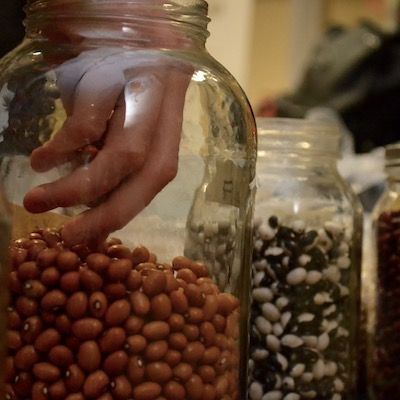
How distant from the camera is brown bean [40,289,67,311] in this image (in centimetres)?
38

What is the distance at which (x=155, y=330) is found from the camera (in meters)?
0.39

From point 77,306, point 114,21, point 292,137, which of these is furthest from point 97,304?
point 292,137

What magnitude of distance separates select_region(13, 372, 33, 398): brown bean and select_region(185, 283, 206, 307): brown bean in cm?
9

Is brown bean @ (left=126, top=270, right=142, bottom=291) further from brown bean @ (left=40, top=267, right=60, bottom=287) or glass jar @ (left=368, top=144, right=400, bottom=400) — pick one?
glass jar @ (left=368, top=144, right=400, bottom=400)

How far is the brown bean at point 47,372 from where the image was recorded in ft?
1.24

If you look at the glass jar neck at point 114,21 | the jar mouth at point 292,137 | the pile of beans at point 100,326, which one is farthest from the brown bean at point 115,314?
the jar mouth at point 292,137

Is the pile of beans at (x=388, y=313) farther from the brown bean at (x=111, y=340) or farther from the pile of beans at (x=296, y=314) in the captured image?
the brown bean at (x=111, y=340)

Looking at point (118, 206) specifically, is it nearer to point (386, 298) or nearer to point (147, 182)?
point (147, 182)

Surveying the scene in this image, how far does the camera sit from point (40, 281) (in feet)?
1.28

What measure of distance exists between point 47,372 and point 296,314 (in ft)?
0.69

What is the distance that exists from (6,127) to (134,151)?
0.08 meters

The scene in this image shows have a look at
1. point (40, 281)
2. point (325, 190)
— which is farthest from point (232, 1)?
point (40, 281)

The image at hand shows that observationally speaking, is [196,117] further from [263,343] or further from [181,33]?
[263,343]

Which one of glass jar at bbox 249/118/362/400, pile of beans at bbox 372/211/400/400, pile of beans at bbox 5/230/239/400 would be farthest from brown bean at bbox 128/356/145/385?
pile of beans at bbox 372/211/400/400
